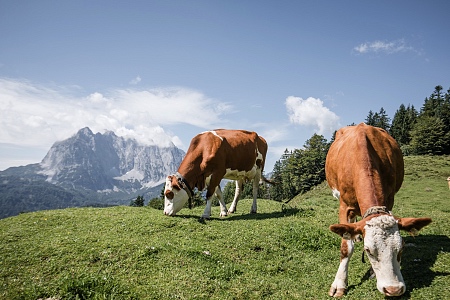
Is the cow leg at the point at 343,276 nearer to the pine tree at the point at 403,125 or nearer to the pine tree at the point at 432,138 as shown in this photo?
the pine tree at the point at 432,138

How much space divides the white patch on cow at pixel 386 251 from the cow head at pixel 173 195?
9274 mm

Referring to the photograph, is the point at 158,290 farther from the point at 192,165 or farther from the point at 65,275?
the point at 192,165

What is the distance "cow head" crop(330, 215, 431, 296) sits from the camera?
5219 millimetres

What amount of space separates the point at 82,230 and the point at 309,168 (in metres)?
82.4

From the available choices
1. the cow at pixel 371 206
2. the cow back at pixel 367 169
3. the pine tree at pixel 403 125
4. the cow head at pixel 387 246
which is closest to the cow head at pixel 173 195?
the cow at pixel 371 206

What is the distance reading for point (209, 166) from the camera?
13914 mm

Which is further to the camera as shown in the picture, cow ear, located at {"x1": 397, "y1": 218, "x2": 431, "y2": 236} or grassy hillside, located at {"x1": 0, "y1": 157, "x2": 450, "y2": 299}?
grassy hillside, located at {"x1": 0, "y1": 157, "x2": 450, "y2": 299}

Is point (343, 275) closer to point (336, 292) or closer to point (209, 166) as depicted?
point (336, 292)

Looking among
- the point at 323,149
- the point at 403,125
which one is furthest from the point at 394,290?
the point at 403,125

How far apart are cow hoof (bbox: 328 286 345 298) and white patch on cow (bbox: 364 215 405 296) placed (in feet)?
4.83

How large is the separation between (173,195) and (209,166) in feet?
7.05

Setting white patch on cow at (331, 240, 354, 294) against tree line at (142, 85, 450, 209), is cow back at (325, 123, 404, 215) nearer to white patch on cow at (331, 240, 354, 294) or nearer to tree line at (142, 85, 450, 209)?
white patch on cow at (331, 240, 354, 294)

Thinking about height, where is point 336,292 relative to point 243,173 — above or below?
below

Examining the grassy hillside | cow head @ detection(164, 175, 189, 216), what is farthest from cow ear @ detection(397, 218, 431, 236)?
cow head @ detection(164, 175, 189, 216)
